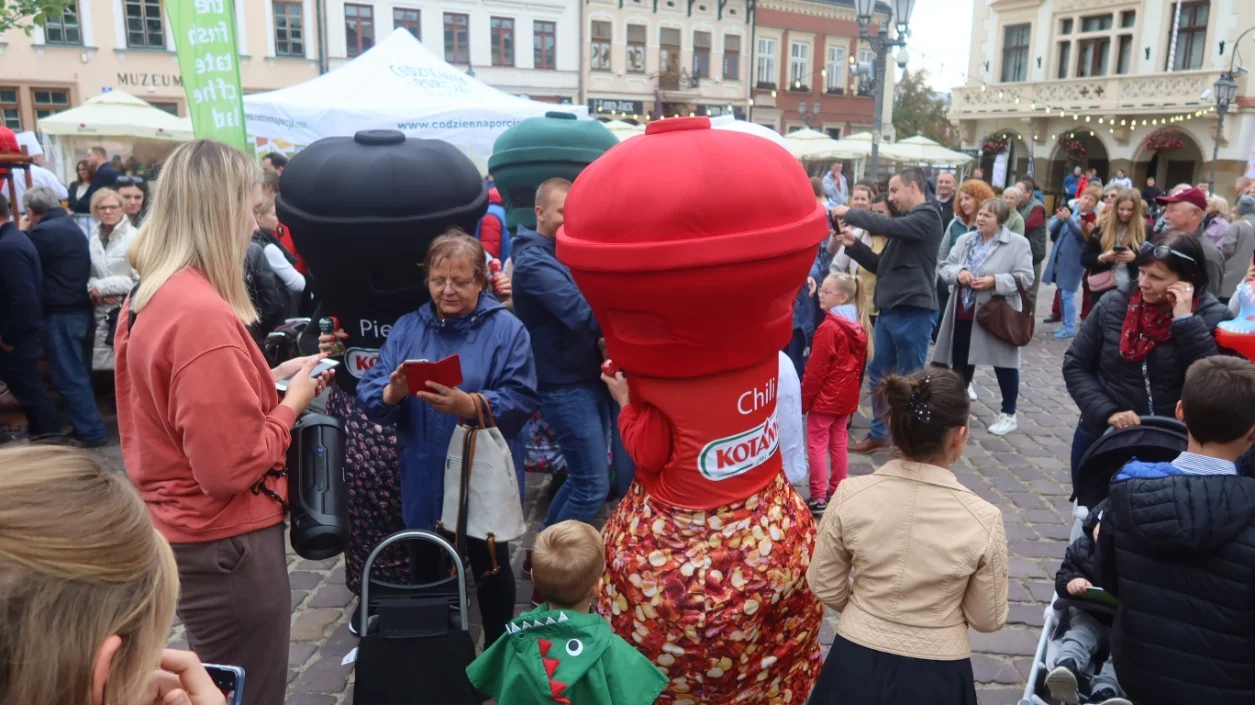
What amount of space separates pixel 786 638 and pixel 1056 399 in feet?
20.5

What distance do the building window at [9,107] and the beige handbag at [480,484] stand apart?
93.9 ft

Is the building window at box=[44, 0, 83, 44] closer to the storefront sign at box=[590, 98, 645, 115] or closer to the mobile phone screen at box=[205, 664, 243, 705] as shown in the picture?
the storefront sign at box=[590, 98, 645, 115]

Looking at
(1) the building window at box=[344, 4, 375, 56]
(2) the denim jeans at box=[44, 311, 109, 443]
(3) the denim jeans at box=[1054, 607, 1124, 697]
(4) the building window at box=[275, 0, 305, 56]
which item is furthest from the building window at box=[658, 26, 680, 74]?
(3) the denim jeans at box=[1054, 607, 1124, 697]

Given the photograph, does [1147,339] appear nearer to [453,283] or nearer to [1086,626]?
[1086,626]

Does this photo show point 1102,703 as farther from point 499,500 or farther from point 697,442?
point 499,500

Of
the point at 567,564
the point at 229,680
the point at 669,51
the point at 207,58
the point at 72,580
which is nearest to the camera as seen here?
the point at 72,580

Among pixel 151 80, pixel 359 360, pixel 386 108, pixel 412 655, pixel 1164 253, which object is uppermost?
pixel 151 80

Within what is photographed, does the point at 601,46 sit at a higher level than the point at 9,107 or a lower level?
higher

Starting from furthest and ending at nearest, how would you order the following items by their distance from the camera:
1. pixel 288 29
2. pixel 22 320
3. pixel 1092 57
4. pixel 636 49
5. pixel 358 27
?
pixel 636 49, pixel 1092 57, pixel 358 27, pixel 288 29, pixel 22 320

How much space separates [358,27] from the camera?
30.3 metres

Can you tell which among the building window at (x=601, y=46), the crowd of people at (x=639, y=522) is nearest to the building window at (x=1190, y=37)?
the building window at (x=601, y=46)

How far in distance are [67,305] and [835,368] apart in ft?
17.4

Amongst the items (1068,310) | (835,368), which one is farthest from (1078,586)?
(1068,310)

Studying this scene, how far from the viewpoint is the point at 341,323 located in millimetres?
3715
